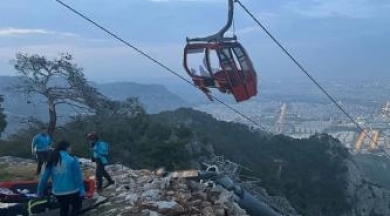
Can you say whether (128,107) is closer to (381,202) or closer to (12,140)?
(12,140)

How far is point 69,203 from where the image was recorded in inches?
396

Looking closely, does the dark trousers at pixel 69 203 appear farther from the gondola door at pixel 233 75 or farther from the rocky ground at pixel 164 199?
the gondola door at pixel 233 75

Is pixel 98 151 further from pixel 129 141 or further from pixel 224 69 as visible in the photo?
pixel 129 141

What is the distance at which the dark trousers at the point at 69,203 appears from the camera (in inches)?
389

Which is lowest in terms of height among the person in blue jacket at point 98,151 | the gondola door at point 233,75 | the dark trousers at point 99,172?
the dark trousers at point 99,172

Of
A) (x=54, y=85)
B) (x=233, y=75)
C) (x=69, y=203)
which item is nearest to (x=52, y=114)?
(x=54, y=85)

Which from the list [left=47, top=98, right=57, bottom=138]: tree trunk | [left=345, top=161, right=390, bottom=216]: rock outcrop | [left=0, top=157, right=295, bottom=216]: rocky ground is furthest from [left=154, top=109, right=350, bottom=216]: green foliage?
[left=0, top=157, right=295, bottom=216]: rocky ground

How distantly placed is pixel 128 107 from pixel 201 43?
25605mm

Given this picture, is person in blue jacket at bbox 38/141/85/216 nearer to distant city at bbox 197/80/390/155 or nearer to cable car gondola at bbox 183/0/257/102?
cable car gondola at bbox 183/0/257/102

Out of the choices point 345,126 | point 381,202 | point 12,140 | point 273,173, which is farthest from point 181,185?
point 345,126

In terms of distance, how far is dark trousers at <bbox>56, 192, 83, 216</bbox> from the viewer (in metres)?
9.88

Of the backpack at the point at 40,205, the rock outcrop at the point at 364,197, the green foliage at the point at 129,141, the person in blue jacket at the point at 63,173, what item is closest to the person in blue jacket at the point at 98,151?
the backpack at the point at 40,205

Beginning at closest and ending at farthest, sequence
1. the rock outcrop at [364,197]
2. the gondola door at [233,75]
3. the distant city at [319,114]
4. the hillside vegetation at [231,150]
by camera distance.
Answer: the gondola door at [233,75] < the hillside vegetation at [231,150] < the rock outcrop at [364,197] < the distant city at [319,114]

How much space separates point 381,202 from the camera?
60375mm
